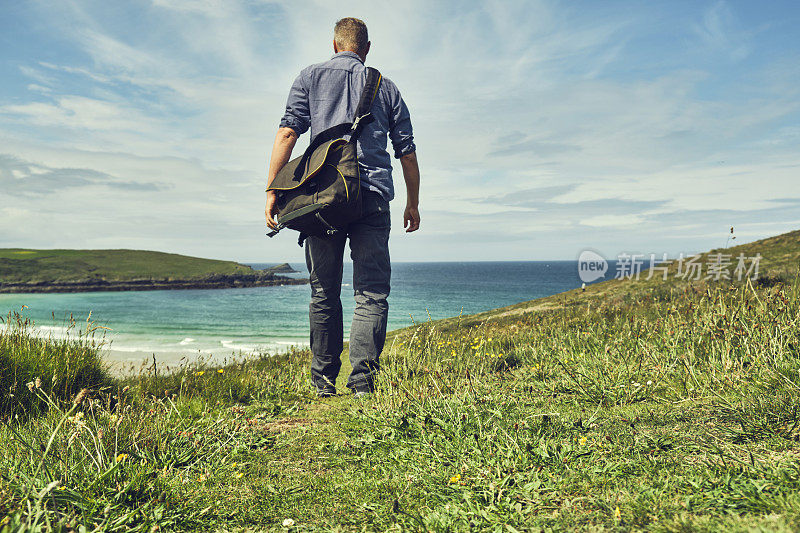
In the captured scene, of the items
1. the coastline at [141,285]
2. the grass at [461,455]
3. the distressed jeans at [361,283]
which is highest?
the distressed jeans at [361,283]

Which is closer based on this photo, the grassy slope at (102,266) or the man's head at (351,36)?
the man's head at (351,36)

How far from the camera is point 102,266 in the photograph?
228 feet

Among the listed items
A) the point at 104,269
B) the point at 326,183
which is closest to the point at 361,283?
the point at 326,183

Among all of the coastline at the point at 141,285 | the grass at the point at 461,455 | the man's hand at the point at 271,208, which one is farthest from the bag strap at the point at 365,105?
the coastline at the point at 141,285

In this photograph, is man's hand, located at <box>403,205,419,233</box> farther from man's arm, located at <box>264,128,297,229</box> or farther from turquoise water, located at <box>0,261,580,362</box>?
turquoise water, located at <box>0,261,580,362</box>

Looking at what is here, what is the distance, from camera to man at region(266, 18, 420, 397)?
370 cm

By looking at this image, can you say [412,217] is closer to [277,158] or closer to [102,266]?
[277,158]

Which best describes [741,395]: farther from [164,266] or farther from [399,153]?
[164,266]

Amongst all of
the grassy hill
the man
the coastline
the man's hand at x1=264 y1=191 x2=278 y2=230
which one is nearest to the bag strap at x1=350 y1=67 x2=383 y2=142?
the man

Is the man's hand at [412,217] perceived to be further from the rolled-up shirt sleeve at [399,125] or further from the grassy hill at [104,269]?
the grassy hill at [104,269]

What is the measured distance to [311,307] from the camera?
3.97 m

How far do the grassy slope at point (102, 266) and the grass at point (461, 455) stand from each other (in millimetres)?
75102

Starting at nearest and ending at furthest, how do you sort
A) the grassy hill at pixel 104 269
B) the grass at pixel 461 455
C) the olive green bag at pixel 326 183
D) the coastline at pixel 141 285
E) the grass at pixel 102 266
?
the grass at pixel 461 455
the olive green bag at pixel 326 183
the coastline at pixel 141 285
the grassy hill at pixel 104 269
the grass at pixel 102 266

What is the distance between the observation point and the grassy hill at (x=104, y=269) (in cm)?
6262
